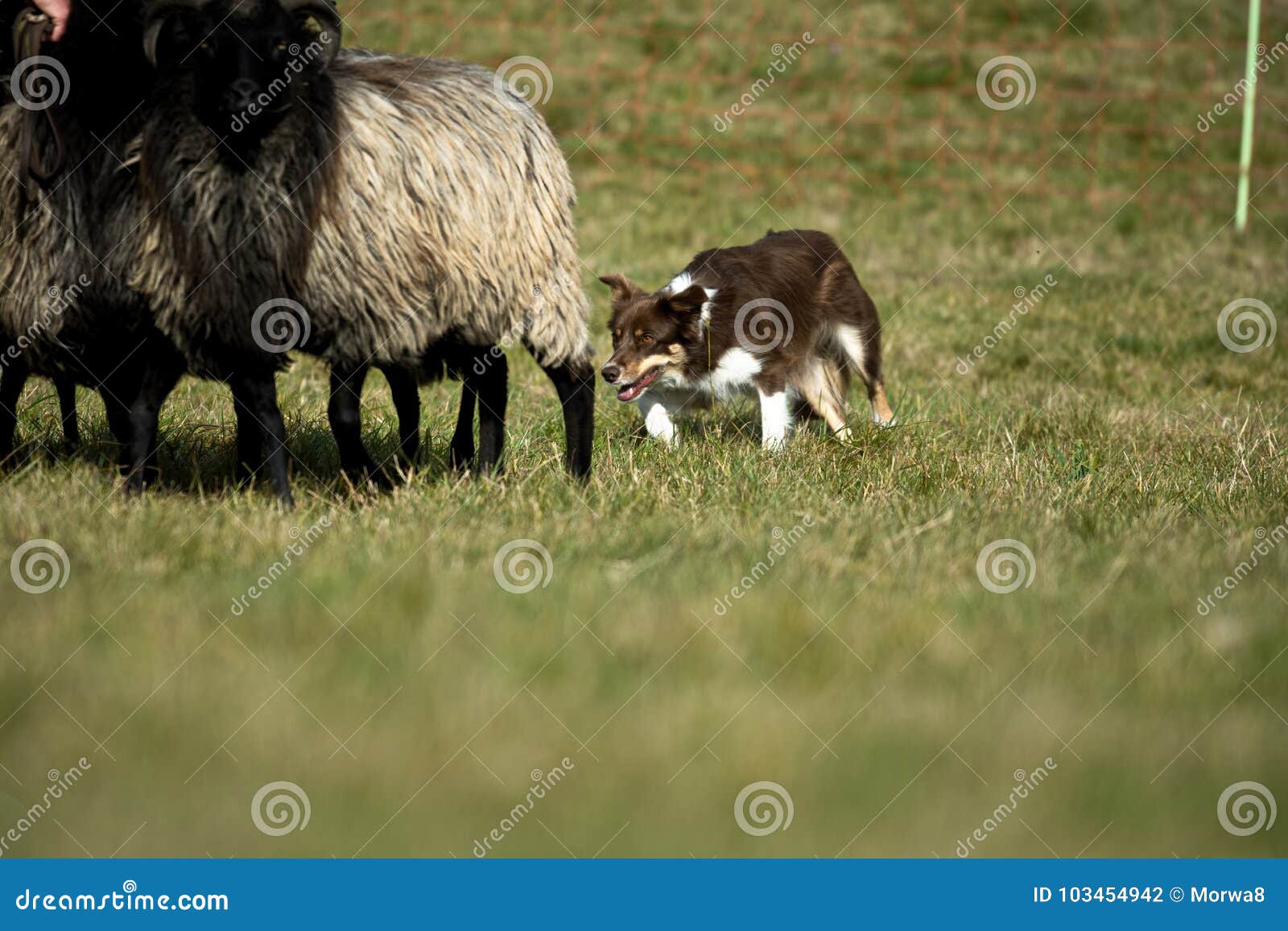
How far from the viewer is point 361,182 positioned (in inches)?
192

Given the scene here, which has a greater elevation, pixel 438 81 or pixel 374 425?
pixel 438 81

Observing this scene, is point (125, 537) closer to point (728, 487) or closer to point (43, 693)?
point (43, 693)

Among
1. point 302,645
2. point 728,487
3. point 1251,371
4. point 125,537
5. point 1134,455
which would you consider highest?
point 1251,371

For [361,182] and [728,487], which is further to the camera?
[728,487]

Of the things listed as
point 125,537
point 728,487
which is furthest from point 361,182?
point 728,487

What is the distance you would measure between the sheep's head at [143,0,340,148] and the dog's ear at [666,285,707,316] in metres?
2.37

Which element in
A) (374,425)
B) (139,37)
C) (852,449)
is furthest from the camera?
(374,425)

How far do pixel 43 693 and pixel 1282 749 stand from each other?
3.03m

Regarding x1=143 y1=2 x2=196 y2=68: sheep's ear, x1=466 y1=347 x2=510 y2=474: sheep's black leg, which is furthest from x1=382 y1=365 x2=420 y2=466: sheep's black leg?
x1=143 y1=2 x2=196 y2=68: sheep's ear

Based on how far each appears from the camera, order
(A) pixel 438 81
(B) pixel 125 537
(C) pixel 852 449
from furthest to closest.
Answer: (C) pixel 852 449 → (A) pixel 438 81 → (B) pixel 125 537
